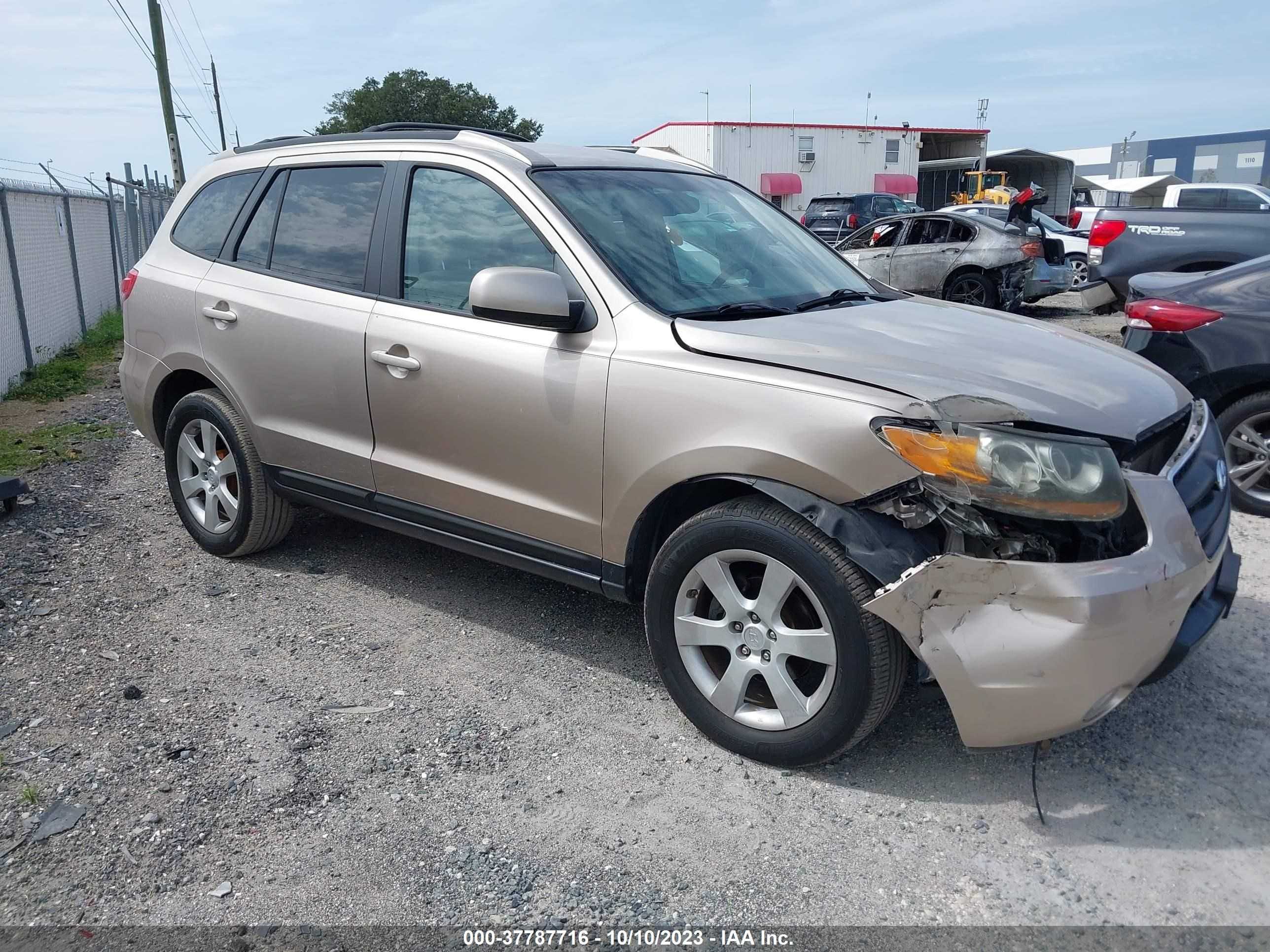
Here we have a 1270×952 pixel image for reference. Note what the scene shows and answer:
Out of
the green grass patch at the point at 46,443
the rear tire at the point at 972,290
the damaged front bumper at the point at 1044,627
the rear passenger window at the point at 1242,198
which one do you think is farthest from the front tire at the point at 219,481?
the rear passenger window at the point at 1242,198

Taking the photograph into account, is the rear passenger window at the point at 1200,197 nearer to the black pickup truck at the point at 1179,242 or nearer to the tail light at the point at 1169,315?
the black pickup truck at the point at 1179,242

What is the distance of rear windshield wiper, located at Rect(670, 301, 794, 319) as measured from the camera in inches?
129

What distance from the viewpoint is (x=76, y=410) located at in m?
8.82

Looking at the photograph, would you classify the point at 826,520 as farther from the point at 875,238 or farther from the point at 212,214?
the point at 875,238

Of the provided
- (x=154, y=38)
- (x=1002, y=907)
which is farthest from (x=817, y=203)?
(x=1002, y=907)

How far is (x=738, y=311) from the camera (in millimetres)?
3355

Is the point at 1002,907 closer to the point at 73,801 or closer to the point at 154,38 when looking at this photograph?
the point at 73,801

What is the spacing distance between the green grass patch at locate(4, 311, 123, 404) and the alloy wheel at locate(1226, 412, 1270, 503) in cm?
925

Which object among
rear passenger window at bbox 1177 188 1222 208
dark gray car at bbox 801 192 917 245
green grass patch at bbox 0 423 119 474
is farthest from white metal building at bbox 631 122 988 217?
green grass patch at bbox 0 423 119 474

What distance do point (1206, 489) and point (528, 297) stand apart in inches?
84.6

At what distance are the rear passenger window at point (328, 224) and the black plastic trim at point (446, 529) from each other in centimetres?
85

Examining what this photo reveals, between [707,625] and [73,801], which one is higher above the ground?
[707,625]

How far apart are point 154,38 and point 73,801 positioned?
27.1m

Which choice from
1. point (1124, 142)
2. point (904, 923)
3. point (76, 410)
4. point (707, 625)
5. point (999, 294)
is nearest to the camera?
point (904, 923)
